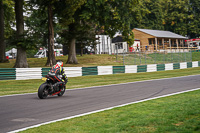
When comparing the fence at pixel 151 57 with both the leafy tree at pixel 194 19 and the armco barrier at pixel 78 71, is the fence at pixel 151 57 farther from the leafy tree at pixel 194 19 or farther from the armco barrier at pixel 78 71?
the leafy tree at pixel 194 19

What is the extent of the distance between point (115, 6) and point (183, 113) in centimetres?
2502

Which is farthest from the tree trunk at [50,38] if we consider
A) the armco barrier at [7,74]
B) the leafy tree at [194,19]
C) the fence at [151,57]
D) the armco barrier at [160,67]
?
the leafy tree at [194,19]

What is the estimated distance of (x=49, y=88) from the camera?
11.0 m

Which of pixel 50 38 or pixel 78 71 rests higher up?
pixel 50 38

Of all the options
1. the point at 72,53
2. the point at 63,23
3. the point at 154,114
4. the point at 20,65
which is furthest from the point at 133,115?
the point at 72,53

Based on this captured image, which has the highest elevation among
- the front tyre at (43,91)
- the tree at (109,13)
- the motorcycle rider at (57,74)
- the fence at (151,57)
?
the tree at (109,13)

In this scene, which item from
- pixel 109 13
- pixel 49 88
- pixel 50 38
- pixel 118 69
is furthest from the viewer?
pixel 109 13

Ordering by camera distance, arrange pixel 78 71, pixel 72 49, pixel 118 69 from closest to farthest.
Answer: pixel 78 71 → pixel 118 69 → pixel 72 49

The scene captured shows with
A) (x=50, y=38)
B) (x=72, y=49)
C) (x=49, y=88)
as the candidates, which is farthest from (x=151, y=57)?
(x=49, y=88)

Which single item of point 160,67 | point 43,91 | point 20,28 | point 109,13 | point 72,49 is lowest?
point 43,91

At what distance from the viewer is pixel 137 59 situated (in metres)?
34.7

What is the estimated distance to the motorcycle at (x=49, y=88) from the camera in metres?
10.7

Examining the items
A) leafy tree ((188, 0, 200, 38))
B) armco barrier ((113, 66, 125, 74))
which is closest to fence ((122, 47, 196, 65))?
armco barrier ((113, 66, 125, 74))

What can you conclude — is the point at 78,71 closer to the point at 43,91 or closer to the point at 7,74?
the point at 7,74
